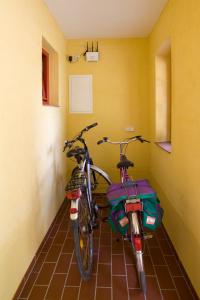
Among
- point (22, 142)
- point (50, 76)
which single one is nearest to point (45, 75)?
point (50, 76)

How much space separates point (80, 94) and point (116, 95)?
1.77 feet

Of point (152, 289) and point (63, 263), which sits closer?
point (152, 289)

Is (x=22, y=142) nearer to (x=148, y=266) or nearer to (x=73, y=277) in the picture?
(x=73, y=277)

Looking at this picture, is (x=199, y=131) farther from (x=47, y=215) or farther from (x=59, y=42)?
(x=59, y=42)

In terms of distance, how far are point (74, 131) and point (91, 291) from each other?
→ 93.9 inches

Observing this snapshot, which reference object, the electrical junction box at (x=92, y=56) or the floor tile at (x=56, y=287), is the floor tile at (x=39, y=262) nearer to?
the floor tile at (x=56, y=287)

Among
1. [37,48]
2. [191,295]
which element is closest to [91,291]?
[191,295]

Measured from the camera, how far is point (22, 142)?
1.84 meters

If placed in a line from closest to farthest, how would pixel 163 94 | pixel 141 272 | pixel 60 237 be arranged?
pixel 141 272, pixel 60 237, pixel 163 94

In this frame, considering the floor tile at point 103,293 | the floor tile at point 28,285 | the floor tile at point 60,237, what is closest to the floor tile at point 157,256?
the floor tile at point 103,293

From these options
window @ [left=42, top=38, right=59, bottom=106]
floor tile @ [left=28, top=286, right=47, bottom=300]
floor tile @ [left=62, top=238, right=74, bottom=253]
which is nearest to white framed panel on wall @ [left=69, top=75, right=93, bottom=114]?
window @ [left=42, top=38, right=59, bottom=106]

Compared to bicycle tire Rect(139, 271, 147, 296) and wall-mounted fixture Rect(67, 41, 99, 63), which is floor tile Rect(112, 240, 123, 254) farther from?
wall-mounted fixture Rect(67, 41, 99, 63)

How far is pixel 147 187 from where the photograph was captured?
1940 millimetres

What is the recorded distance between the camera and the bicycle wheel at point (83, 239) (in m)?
1.69
